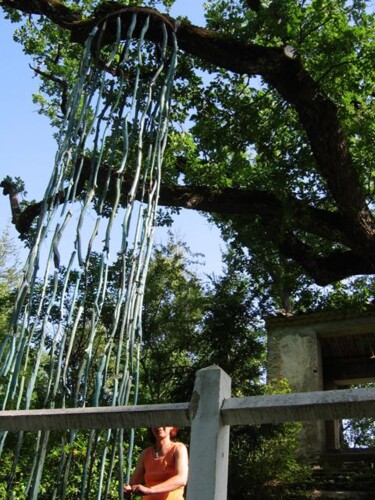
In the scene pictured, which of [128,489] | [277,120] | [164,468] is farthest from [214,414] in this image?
[277,120]

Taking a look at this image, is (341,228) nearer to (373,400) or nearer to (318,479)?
(318,479)

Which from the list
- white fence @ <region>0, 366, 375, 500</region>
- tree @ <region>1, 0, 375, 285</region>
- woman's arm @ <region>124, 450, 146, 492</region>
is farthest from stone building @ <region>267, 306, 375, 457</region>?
white fence @ <region>0, 366, 375, 500</region>

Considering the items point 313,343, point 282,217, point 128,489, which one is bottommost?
point 128,489

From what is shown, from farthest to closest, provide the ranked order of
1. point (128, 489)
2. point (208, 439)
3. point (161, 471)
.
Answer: point (161, 471), point (128, 489), point (208, 439)

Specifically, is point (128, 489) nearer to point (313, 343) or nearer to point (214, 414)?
point (214, 414)

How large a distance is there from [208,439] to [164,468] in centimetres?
170

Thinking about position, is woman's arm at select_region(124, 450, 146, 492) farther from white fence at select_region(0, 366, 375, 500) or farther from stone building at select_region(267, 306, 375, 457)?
stone building at select_region(267, 306, 375, 457)

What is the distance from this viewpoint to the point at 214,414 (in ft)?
5.15

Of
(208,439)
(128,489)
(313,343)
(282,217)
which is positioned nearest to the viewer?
(208,439)

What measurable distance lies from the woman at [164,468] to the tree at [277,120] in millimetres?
3986

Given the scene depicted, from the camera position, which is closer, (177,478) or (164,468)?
(177,478)

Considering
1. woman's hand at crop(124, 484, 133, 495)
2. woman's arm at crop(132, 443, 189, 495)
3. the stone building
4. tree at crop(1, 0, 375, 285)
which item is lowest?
woman's hand at crop(124, 484, 133, 495)

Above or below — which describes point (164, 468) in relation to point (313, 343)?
below

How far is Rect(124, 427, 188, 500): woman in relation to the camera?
2967 mm
